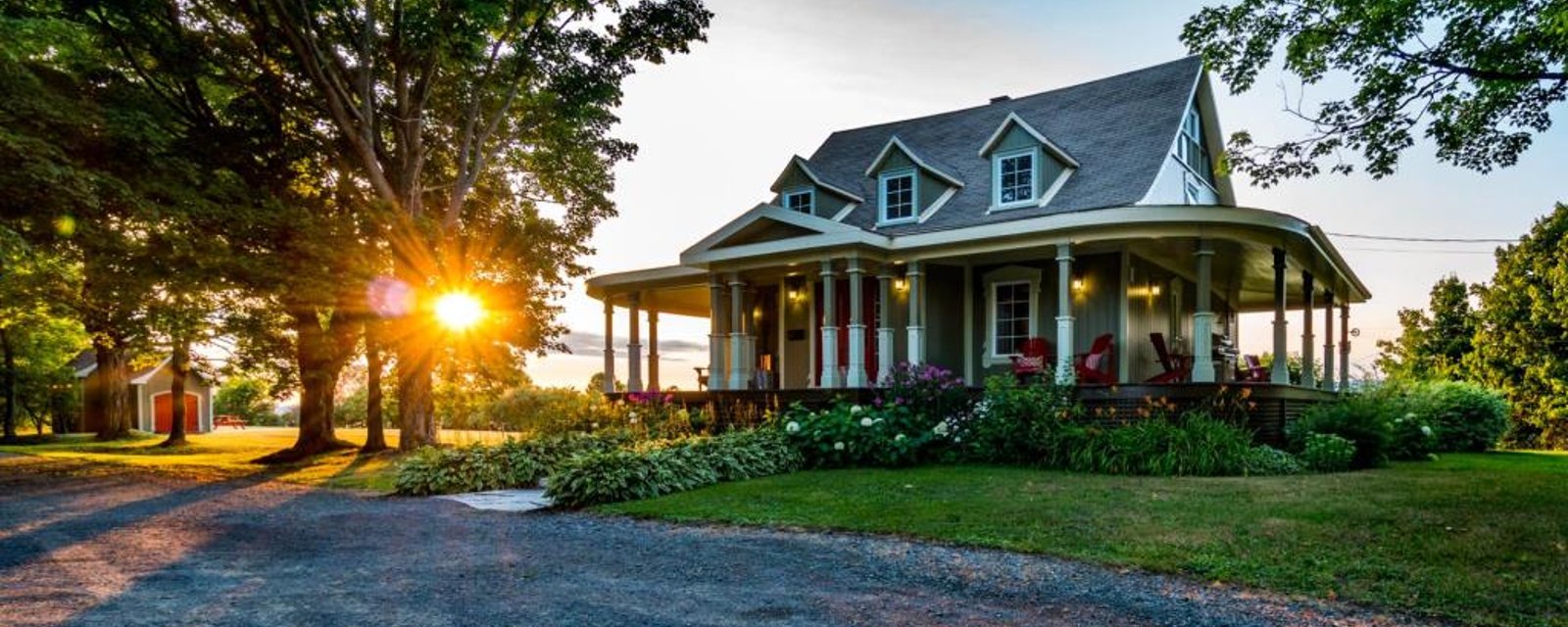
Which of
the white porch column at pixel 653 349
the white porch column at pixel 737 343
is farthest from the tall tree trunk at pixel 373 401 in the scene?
the white porch column at pixel 737 343

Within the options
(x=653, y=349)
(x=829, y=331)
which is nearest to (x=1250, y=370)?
(x=829, y=331)

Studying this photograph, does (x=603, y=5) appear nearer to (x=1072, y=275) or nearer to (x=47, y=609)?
(x=1072, y=275)

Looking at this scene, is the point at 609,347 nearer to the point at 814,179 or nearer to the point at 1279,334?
the point at 814,179

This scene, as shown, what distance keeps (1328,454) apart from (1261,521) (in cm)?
487

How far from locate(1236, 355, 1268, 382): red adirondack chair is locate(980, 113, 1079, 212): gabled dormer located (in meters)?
4.70

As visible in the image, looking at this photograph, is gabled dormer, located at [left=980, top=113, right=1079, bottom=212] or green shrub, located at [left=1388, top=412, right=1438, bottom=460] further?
gabled dormer, located at [left=980, top=113, right=1079, bottom=212]

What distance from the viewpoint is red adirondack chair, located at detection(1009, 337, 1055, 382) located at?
1275 cm

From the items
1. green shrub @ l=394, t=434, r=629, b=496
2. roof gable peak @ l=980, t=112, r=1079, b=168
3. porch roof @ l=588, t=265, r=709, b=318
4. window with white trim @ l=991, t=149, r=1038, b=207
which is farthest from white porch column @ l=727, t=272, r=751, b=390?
roof gable peak @ l=980, t=112, r=1079, b=168

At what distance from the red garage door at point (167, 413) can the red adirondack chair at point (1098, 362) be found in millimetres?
39267

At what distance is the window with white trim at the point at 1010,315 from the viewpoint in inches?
602

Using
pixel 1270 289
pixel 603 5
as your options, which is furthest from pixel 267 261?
pixel 1270 289

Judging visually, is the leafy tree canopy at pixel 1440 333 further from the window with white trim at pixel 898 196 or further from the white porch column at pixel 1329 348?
the window with white trim at pixel 898 196

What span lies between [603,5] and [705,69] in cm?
211

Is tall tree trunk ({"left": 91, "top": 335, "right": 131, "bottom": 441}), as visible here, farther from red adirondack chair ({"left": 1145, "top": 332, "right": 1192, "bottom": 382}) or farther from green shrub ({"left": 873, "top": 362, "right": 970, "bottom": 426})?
red adirondack chair ({"left": 1145, "top": 332, "right": 1192, "bottom": 382})
